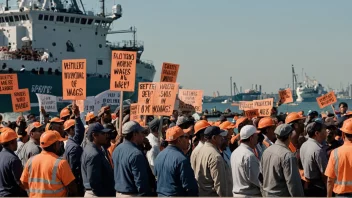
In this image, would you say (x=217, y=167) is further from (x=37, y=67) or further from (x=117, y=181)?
(x=37, y=67)

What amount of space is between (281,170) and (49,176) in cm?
266

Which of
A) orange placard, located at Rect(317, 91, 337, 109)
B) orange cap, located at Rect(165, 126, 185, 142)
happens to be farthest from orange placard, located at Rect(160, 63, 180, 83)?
orange cap, located at Rect(165, 126, 185, 142)

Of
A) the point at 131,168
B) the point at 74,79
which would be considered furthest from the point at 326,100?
the point at 131,168

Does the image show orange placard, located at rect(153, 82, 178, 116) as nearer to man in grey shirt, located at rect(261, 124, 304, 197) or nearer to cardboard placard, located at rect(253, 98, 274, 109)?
cardboard placard, located at rect(253, 98, 274, 109)

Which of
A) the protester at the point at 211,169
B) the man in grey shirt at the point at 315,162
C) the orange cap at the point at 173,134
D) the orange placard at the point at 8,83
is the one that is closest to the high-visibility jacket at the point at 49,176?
the orange cap at the point at 173,134

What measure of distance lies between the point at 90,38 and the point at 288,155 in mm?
46437

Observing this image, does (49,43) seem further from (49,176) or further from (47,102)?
(49,176)

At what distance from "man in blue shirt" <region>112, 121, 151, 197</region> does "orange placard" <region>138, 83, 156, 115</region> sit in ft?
17.0

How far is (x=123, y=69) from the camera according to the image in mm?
14180

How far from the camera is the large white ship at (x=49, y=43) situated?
47.6m

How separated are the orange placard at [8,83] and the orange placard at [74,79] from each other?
360 centimetres

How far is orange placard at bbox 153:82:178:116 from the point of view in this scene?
13.8 metres

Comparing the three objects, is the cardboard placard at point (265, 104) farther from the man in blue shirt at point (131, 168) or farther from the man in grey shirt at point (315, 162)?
the man in blue shirt at point (131, 168)

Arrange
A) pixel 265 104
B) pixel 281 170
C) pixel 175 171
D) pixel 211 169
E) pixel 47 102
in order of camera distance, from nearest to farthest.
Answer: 1. pixel 281 170
2. pixel 175 171
3. pixel 211 169
4. pixel 265 104
5. pixel 47 102
